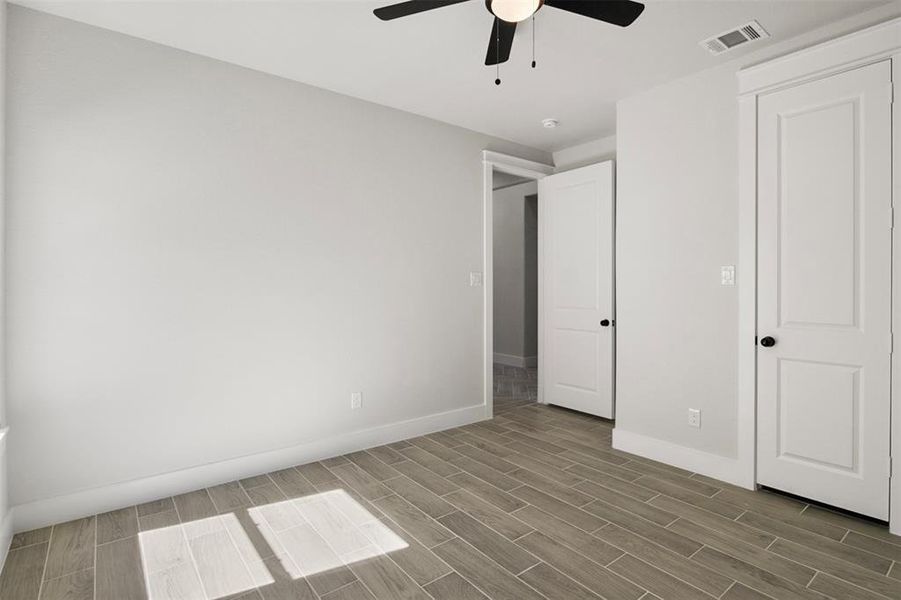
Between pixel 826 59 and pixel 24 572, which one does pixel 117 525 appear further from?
pixel 826 59

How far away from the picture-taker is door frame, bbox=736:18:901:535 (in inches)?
93.6

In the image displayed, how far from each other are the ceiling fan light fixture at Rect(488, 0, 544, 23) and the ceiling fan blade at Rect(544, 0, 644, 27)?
123mm

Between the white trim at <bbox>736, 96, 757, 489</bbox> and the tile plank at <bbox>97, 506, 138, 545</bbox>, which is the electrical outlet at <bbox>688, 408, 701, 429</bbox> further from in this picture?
the tile plank at <bbox>97, 506, 138, 545</bbox>

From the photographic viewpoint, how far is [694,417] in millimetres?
3213

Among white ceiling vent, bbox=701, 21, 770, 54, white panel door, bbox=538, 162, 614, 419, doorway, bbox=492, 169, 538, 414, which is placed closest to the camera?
white ceiling vent, bbox=701, 21, 770, 54

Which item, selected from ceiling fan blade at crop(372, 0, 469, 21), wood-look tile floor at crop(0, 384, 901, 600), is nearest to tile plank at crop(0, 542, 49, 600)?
wood-look tile floor at crop(0, 384, 901, 600)

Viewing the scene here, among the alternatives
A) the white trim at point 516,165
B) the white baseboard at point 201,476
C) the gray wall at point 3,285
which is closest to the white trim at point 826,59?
the white trim at point 516,165

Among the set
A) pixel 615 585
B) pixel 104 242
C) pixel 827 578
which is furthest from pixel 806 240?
pixel 104 242

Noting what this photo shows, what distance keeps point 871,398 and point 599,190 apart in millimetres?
2613

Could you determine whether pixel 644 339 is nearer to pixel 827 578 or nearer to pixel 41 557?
pixel 827 578

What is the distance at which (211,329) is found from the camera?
292 centimetres

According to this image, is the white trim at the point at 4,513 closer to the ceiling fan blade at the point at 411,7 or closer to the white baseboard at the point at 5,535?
the white baseboard at the point at 5,535

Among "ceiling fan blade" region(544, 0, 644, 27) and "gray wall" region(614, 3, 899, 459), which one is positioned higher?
"ceiling fan blade" region(544, 0, 644, 27)

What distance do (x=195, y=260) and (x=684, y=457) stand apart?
11.8 ft
